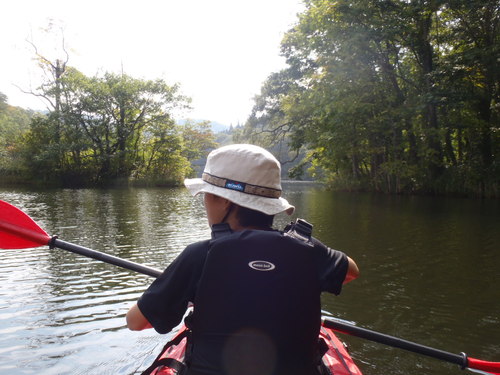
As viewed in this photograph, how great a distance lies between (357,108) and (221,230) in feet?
58.6

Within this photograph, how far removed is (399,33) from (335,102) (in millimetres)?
3841

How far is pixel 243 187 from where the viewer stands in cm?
153

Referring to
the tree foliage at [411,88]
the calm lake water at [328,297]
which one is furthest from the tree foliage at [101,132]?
the calm lake water at [328,297]

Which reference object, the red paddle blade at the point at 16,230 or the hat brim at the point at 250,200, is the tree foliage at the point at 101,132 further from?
the hat brim at the point at 250,200

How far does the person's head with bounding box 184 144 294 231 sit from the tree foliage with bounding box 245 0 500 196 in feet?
52.2

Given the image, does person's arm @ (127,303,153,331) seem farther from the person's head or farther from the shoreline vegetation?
the shoreline vegetation

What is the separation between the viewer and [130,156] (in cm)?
2997

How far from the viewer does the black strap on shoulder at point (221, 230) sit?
4.69 feet

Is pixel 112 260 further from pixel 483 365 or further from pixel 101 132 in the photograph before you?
pixel 101 132

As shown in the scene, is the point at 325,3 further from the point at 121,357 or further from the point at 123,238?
the point at 121,357

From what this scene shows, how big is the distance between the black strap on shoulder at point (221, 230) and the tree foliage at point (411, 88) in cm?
1614

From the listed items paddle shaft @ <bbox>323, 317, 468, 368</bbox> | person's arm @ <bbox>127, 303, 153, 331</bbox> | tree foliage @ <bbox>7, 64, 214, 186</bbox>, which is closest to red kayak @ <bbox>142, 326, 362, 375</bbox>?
paddle shaft @ <bbox>323, 317, 468, 368</bbox>

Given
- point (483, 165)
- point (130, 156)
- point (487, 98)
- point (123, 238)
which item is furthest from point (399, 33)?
point (130, 156)

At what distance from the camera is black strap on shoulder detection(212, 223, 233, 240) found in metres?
1.43
